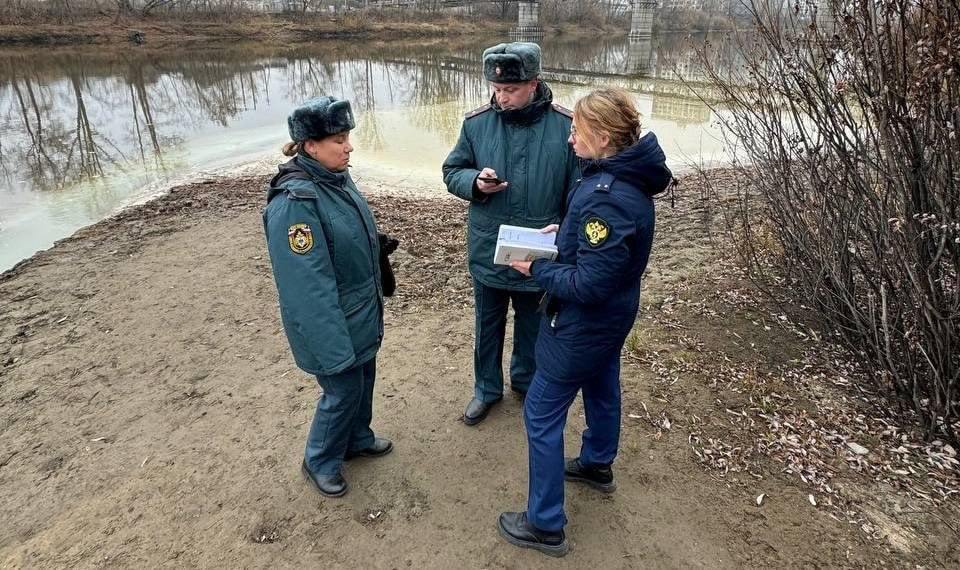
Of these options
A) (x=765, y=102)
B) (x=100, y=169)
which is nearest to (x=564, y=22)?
(x=100, y=169)

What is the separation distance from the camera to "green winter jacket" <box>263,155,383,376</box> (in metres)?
2.31

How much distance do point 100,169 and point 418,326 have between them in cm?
890

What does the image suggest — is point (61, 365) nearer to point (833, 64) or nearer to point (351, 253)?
point (351, 253)

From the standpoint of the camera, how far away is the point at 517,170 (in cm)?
294

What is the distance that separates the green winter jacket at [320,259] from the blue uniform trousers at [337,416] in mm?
133

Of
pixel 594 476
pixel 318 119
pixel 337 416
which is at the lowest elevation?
pixel 594 476

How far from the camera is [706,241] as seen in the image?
5.98 metres

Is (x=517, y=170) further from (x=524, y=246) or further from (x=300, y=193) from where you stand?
(x=300, y=193)

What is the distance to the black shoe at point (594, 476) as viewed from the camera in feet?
9.32

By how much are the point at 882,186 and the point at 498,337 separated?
2266 mm

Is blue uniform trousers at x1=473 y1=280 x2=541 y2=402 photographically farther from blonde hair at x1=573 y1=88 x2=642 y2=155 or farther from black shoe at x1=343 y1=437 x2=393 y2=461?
blonde hair at x1=573 y1=88 x2=642 y2=155

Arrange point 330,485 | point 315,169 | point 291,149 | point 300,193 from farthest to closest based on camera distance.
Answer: point 330,485 → point 291,149 → point 315,169 → point 300,193

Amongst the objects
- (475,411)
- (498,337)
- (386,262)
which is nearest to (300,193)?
(386,262)

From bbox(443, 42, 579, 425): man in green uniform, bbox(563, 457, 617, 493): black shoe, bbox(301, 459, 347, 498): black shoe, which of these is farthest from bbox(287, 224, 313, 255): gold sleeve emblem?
bbox(563, 457, 617, 493): black shoe
